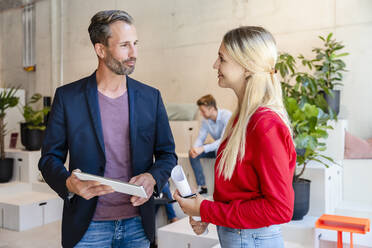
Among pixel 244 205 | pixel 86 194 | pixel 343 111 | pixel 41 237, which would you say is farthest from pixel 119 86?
pixel 343 111

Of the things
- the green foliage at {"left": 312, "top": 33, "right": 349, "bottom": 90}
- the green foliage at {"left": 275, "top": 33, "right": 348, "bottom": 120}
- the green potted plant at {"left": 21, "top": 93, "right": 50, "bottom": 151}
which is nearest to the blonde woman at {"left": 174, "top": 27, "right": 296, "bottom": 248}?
the green foliage at {"left": 275, "top": 33, "right": 348, "bottom": 120}

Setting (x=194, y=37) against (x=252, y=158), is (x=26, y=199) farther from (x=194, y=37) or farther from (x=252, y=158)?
(x=252, y=158)

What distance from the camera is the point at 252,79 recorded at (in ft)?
3.77

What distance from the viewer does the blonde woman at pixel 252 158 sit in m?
1.04

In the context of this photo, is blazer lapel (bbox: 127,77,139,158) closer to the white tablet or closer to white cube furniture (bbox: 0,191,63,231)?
the white tablet

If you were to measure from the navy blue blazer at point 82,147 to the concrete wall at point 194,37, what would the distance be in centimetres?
430

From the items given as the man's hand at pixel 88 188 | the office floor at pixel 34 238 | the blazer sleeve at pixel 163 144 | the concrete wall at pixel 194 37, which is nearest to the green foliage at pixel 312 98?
the concrete wall at pixel 194 37

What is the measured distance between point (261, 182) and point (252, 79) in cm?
32

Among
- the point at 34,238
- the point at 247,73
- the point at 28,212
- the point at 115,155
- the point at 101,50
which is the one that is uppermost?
the point at 101,50

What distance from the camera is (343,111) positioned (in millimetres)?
5008

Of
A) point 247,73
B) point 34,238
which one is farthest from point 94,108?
point 34,238

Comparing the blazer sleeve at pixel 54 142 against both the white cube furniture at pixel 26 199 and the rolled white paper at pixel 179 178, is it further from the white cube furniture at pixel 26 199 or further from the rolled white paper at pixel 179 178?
the white cube furniture at pixel 26 199

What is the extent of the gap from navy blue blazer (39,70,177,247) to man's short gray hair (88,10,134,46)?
0.15 metres

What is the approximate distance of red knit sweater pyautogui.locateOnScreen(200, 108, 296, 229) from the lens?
1032mm
